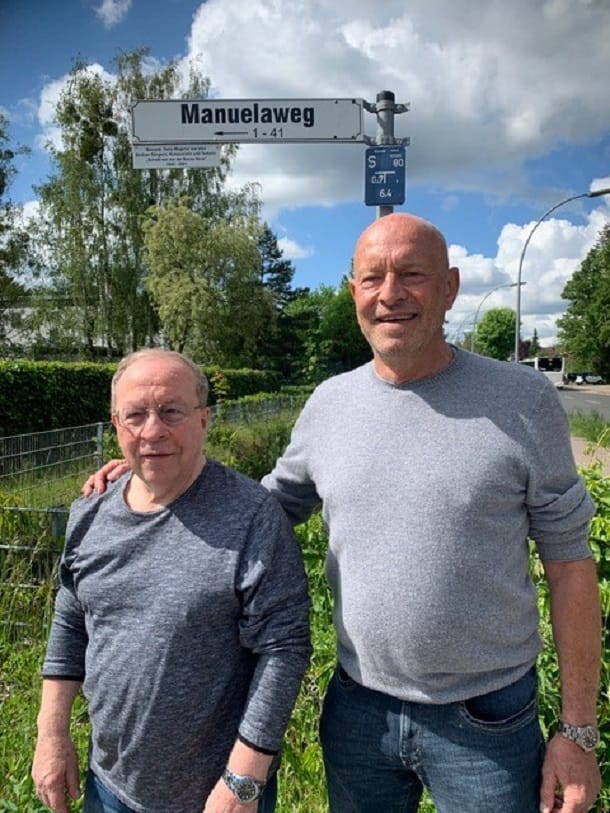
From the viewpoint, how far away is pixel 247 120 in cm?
418

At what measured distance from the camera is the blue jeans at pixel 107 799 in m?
1.73

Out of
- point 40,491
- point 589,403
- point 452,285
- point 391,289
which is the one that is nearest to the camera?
point 391,289

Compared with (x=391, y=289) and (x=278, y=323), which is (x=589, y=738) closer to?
(x=391, y=289)

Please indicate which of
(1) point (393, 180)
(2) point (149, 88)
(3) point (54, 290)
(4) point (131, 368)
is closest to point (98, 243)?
(3) point (54, 290)

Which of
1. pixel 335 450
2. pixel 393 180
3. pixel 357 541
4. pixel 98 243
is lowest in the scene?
pixel 357 541

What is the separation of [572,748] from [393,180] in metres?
3.04

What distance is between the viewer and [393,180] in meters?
3.83

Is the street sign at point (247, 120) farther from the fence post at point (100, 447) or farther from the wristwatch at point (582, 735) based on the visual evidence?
the fence post at point (100, 447)

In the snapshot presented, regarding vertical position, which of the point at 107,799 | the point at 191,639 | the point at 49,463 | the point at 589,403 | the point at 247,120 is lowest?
the point at 589,403

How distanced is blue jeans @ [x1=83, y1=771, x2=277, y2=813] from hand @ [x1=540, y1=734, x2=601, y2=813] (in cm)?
67

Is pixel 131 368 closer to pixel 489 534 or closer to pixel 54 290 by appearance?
pixel 489 534

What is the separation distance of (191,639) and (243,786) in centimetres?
35

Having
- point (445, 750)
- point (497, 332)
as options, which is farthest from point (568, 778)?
point (497, 332)

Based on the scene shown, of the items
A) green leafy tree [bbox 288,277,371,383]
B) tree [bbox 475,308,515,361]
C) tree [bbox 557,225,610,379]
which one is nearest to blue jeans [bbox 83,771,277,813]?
green leafy tree [bbox 288,277,371,383]
